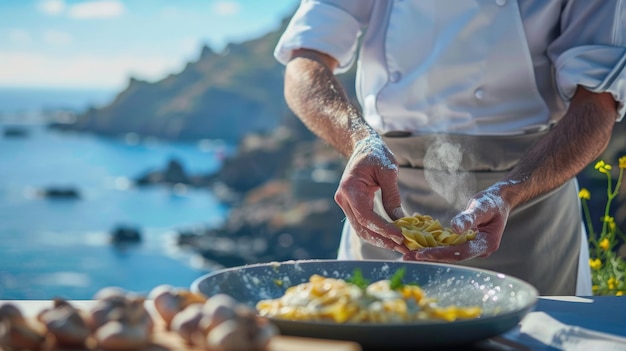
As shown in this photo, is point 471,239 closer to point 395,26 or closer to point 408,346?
point 408,346

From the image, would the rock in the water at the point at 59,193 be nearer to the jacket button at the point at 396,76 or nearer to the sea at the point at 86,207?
the sea at the point at 86,207

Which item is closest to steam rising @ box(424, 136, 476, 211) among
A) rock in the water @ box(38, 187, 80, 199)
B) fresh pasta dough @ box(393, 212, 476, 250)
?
fresh pasta dough @ box(393, 212, 476, 250)

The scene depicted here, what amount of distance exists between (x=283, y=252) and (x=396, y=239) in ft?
119

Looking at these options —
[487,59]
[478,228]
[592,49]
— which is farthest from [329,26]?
[478,228]

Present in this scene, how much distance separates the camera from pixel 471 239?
1.56 meters

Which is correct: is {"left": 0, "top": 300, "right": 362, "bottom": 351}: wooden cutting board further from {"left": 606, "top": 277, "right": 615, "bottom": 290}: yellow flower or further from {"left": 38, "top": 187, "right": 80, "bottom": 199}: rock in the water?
{"left": 38, "top": 187, "right": 80, "bottom": 199}: rock in the water

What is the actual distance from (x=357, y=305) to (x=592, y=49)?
1.33 meters

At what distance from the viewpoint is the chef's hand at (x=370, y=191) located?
1593 mm

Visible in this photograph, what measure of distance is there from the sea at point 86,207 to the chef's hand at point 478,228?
3346cm

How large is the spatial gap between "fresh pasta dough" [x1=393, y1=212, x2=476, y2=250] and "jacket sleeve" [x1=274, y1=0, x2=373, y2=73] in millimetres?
755

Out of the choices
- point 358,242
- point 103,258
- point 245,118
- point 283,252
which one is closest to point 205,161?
point 245,118

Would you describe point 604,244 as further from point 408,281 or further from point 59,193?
point 59,193

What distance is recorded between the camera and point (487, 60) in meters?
2.10

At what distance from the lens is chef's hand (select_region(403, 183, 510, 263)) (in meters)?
1.50
